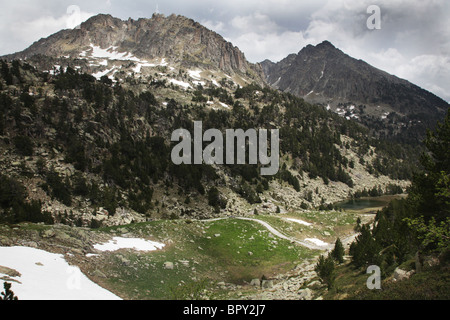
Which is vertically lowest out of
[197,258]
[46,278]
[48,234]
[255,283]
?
[255,283]

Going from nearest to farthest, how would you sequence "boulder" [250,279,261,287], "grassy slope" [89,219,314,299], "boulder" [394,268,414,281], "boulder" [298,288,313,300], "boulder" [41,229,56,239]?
1. "boulder" [394,268,414,281]
2. "boulder" [298,288,313,300]
3. "grassy slope" [89,219,314,299]
4. "boulder" [41,229,56,239]
5. "boulder" [250,279,261,287]

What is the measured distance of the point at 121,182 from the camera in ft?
183

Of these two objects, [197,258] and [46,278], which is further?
[197,258]

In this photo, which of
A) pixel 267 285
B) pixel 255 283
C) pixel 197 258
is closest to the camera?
pixel 267 285

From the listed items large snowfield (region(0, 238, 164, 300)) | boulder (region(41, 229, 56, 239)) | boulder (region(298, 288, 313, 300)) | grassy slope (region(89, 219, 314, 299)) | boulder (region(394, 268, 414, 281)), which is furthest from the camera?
boulder (region(41, 229, 56, 239))

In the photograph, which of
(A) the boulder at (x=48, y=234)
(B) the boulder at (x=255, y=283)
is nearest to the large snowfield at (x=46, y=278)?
(A) the boulder at (x=48, y=234)

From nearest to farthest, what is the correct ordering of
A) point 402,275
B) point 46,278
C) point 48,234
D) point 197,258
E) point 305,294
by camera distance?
point 46,278 → point 402,275 → point 305,294 → point 48,234 → point 197,258

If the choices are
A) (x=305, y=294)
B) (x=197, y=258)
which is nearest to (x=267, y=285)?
(x=305, y=294)

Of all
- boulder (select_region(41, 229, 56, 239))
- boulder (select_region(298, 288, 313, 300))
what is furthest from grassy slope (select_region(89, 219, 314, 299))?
boulder (select_region(298, 288, 313, 300))

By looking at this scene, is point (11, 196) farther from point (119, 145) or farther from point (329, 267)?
point (329, 267)

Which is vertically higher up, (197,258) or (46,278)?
(46,278)

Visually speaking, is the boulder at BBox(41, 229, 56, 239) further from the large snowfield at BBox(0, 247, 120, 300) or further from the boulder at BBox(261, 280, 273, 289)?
the boulder at BBox(261, 280, 273, 289)

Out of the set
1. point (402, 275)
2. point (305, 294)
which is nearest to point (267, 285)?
point (305, 294)

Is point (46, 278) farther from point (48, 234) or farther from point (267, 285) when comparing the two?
point (267, 285)
